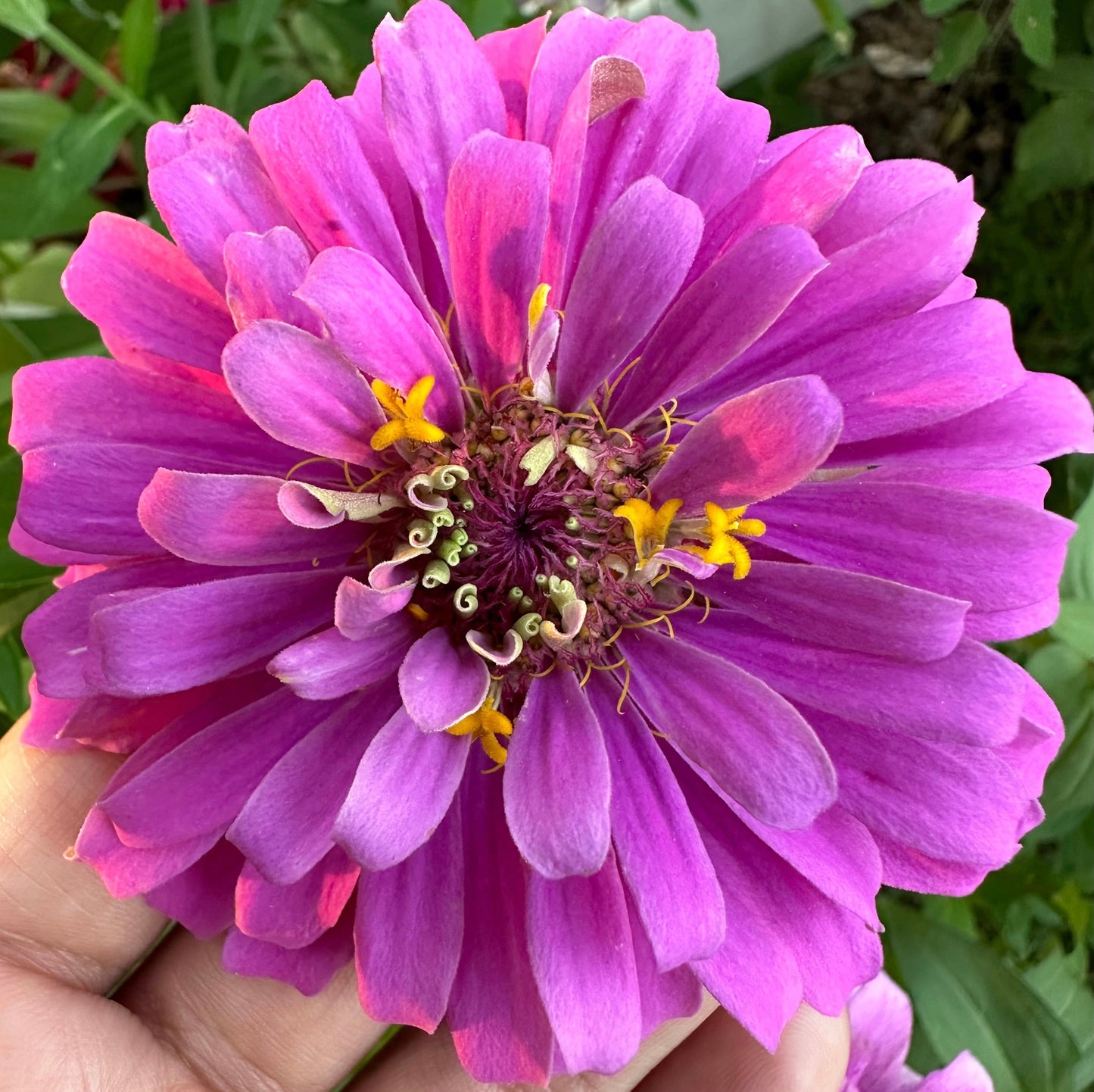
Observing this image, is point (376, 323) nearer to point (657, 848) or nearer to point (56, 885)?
point (657, 848)

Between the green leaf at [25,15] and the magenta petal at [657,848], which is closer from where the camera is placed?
the magenta petal at [657,848]

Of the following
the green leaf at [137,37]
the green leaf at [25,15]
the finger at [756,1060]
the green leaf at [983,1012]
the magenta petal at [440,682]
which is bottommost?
the green leaf at [983,1012]

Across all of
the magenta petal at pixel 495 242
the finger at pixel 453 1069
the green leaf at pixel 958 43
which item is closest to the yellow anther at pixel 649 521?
the magenta petal at pixel 495 242

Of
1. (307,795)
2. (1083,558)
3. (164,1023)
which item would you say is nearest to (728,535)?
(307,795)

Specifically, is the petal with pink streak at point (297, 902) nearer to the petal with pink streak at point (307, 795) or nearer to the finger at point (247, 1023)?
the petal with pink streak at point (307, 795)

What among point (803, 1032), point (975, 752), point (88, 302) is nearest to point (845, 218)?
point (975, 752)

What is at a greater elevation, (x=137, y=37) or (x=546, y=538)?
(x=137, y=37)
